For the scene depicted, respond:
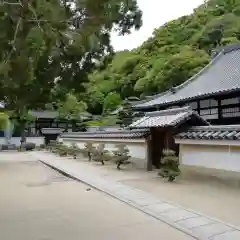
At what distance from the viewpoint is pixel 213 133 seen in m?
12.1

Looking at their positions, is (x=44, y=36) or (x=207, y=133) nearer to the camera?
(x=44, y=36)

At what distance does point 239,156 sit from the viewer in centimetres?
1084

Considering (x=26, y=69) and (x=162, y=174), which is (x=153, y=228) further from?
(x=162, y=174)

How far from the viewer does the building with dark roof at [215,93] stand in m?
16.7

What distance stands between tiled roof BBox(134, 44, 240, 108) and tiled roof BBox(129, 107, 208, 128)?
7.72 ft

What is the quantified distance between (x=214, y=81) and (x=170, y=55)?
90.7ft

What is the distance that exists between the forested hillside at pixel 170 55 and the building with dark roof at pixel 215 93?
12.9m

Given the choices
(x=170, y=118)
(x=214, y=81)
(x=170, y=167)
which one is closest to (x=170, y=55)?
(x=214, y=81)

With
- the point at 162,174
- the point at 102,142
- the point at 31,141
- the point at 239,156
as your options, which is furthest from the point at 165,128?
the point at 31,141

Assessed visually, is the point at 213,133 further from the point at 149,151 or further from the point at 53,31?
the point at 53,31

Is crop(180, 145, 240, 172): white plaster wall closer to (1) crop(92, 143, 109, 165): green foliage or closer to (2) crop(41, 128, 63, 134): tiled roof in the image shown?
(1) crop(92, 143, 109, 165): green foliage

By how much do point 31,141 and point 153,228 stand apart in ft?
140

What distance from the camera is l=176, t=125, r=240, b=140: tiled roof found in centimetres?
1121

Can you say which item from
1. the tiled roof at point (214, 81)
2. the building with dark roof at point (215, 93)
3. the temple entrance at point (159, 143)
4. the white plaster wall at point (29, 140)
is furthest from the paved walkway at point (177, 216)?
the white plaster wall at point (29, 140)
